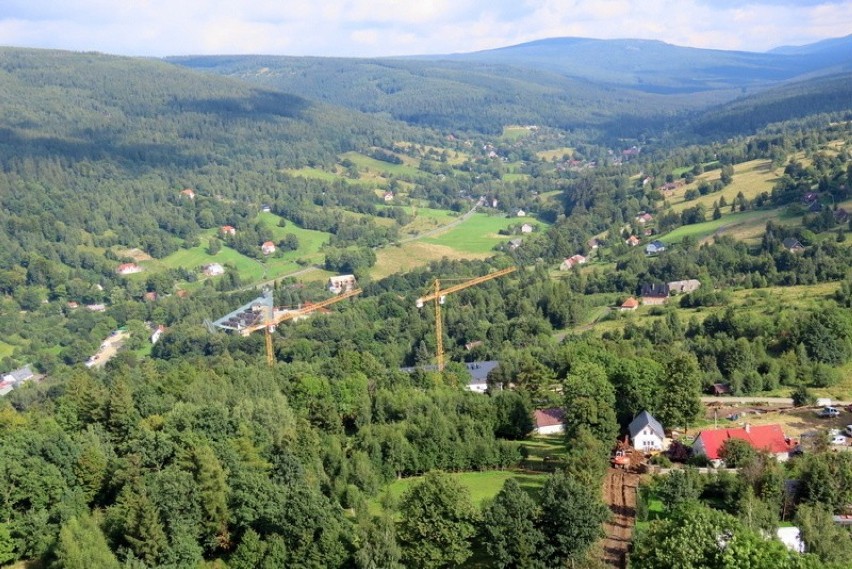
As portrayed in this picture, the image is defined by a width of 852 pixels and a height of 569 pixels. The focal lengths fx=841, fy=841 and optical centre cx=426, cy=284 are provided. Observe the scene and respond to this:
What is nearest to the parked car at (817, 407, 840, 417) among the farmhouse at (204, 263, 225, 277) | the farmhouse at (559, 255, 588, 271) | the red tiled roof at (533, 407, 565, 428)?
the red tiled roof at (533, 407, 565, 428)

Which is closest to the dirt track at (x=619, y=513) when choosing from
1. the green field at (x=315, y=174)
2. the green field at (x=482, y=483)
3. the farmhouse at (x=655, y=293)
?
the green field at (x=482, y=483)

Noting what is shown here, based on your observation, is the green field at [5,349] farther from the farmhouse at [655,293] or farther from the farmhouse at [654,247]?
the farmhouse at [654,247]

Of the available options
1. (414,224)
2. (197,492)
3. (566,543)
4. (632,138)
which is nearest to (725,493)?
(566,543)

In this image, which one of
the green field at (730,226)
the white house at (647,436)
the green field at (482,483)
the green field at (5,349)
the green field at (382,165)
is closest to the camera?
the green field at (482,483)

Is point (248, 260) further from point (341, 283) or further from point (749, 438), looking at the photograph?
point (749, 438)

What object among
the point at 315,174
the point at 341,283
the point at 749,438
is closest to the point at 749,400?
the point at 749,438
